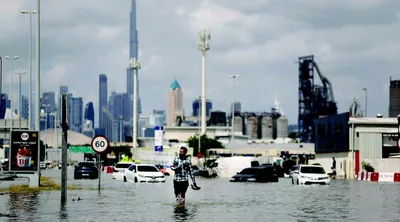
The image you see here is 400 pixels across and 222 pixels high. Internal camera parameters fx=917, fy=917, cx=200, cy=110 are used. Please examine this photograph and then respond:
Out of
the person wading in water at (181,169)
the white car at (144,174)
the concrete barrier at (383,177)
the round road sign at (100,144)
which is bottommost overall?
the concrete barrier at (383,177)

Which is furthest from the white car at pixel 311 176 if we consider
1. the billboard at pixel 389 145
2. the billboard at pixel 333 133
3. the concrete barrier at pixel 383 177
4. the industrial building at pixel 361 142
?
the billboard at pixel 389 145

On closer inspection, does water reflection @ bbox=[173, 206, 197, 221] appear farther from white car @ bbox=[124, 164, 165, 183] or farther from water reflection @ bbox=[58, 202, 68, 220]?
white car @ bbox=[124, 164, 165, 183]

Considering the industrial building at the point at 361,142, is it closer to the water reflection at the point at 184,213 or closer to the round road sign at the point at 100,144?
the round road sign at the point at 100,144

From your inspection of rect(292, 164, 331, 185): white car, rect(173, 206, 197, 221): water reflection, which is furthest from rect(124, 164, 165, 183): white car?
rect(173, 206, 197, 221): water reflection

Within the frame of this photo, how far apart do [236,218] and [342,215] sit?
9.82 ft

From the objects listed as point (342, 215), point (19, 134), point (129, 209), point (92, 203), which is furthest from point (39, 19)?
point (342, 215)

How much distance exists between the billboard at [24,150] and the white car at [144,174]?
57.6 feet

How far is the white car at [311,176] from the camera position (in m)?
52.2

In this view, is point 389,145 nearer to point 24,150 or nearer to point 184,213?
point 24,150

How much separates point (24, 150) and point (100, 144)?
15.9ft

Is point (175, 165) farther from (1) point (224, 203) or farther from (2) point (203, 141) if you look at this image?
(2) point (203, 141)

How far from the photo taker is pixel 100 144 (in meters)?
35.6

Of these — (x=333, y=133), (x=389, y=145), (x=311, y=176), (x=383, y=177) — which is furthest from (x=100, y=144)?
(x=333, y=133)

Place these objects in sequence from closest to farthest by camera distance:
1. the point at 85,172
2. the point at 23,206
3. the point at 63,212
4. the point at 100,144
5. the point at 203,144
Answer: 1. the point at 63,212
2. the point at 23,206
3. the point at 100,144
4. the point at 85,172
5. the point at 203,144
